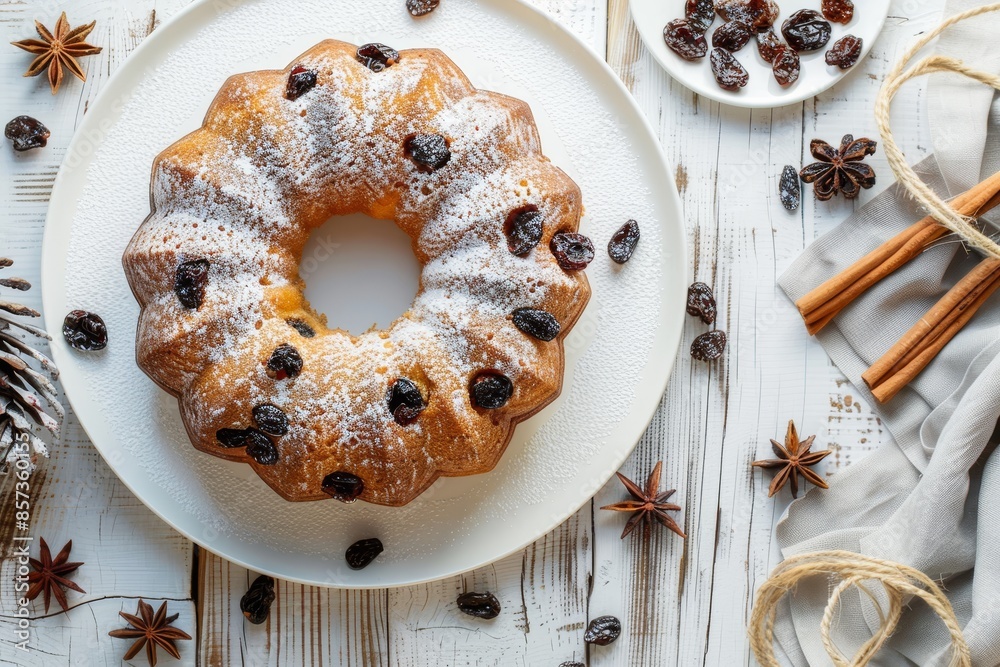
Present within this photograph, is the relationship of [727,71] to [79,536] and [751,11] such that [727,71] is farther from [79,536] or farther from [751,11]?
[79,536]

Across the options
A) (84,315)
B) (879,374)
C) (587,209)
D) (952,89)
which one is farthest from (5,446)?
(952,89)

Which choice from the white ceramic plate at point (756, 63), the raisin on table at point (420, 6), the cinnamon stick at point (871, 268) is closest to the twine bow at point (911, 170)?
the cinnamon stick at point (871, 268)

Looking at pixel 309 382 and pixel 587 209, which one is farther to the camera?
pixel 587 209

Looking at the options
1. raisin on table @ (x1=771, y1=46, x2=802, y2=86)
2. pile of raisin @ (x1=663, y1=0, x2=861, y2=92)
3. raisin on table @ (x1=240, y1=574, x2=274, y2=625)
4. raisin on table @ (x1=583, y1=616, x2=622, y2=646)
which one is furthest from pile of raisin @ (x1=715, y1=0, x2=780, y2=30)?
raisin on table @ (x1=240, y1=574, x2=274, y2=625)

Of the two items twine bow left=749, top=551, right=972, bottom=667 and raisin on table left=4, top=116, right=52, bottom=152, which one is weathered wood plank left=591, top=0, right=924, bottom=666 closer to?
twine bow left=749, top=551, right=972, bottom=667

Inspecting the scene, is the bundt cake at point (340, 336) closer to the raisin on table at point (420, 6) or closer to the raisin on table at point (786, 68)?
the raisin on table at point (420, 6)

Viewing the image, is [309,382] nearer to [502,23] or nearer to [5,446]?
[5,446]

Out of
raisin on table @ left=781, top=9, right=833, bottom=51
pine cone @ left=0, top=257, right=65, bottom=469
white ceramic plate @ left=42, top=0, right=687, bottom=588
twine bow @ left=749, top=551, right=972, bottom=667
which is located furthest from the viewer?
raisin on table @ left=781, top=9, right=833, bottom=51
